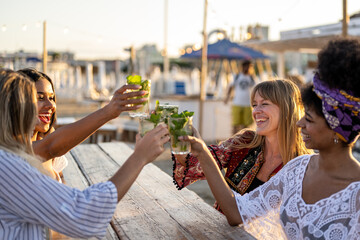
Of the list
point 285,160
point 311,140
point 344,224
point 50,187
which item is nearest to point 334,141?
point 311,140

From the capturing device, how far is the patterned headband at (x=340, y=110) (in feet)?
5.56

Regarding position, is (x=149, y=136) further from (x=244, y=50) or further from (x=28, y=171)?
(x=244, y=50)

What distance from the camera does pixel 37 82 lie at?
2695 millimetres

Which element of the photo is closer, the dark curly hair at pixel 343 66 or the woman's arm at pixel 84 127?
the dark curly hair at pixel 343 66

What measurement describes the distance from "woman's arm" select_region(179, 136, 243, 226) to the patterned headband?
585mm

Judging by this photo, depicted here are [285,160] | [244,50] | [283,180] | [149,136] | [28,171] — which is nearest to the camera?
[28,171]

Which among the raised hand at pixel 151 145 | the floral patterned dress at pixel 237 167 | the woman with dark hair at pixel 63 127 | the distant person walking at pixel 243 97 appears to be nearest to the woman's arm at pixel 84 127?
the woman with dark hair at pixel 63 127

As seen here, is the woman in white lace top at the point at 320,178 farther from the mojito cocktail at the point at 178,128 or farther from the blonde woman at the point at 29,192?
the blonde woman at the point at 29,192

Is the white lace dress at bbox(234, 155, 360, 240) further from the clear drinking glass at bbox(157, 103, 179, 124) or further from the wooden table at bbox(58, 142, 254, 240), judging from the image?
the clear drinking glass at bbox(157, 103, 179, 124)

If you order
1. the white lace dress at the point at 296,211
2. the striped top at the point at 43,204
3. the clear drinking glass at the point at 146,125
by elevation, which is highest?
the clear drinking glass at the point at 146,125

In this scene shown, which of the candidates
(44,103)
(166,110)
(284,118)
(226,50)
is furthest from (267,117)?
(226,50)

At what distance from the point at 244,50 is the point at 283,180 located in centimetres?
1104

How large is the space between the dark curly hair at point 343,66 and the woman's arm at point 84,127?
2.85 feet

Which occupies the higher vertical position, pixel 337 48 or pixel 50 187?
pixel 337 48
